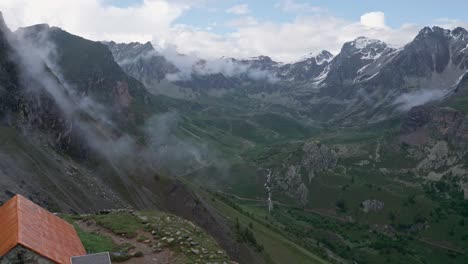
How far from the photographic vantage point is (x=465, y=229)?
194125 millimetres

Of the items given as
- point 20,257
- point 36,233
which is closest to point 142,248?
point 36,233

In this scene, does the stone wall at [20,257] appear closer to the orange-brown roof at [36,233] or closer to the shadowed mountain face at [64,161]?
the orange-brown roof at [36,233]

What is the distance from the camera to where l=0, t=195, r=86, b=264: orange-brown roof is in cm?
2688

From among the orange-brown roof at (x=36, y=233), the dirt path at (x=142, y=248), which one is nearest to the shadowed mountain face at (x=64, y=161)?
the dirt path at (x=142, y=248)

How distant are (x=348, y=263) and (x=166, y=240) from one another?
14256 cm

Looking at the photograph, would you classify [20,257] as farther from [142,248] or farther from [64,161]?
[64,161]

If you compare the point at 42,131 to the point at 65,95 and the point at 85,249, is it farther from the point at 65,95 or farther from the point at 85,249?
the point at 85,249

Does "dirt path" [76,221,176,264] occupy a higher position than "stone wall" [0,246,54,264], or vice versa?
"stone wall" [0,246,54,264]

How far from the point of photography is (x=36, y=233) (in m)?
28.6

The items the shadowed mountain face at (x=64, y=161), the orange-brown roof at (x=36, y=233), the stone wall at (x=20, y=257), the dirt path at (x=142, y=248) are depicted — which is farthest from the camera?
the shadowed mountain face at (x=64, y=161)

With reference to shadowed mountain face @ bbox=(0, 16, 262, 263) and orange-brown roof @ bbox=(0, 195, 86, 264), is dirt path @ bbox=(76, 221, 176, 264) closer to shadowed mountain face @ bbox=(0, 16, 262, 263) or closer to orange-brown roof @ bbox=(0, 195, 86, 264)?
A: orange-brown roof @ bbox=(0, 195, 86, 264)

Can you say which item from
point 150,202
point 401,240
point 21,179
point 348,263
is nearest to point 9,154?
point 21,179

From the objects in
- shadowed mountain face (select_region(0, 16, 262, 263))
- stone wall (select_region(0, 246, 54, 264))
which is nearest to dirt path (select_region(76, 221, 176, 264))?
stone wall (select_region(0, 246, 54, 264))

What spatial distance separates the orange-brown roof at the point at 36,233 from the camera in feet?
88.2
